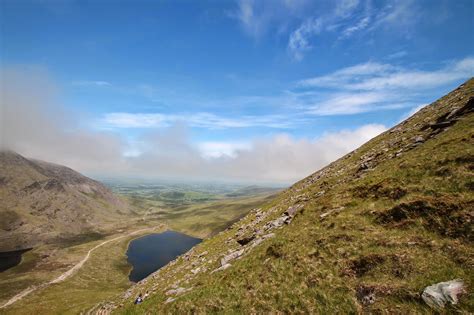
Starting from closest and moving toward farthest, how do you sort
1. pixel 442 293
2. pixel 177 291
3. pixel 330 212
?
pixel 442 293, pixel 177 291, pixel 330 212

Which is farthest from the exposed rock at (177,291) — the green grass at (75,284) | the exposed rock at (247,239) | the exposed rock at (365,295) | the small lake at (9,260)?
the small lake at (9,260)

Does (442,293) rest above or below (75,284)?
above

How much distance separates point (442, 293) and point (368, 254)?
16.5 feet

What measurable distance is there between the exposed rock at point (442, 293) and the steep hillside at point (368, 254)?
27 cm

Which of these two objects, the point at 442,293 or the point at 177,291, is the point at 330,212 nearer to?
the point at 442,293

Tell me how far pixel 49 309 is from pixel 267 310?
111734 mm

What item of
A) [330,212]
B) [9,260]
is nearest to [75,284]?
[9,260]

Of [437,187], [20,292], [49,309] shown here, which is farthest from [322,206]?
[20,292]

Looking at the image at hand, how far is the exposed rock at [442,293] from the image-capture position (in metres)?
10.2

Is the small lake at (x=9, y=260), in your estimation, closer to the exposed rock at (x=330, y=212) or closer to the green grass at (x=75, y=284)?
the green grass at (x=75, y=284)

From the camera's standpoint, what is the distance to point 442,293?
1052cm

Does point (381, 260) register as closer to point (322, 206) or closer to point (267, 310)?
point (267, 310)

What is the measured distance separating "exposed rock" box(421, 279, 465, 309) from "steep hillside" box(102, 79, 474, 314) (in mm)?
267

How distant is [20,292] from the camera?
371 feet
